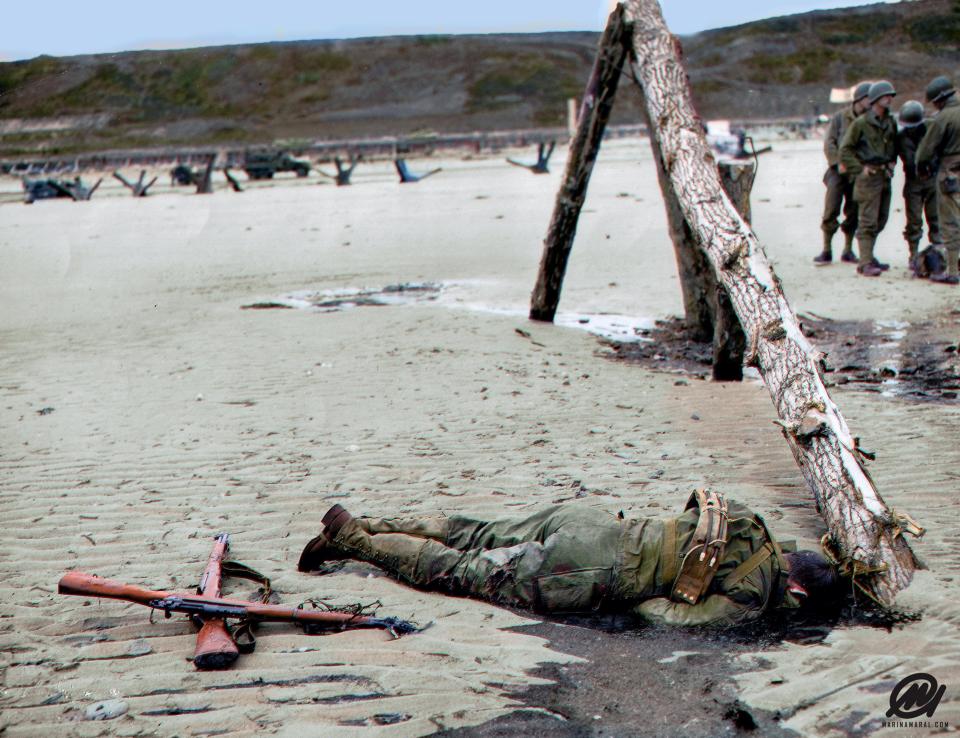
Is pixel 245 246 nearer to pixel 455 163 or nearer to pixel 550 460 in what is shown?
pixel 550 460

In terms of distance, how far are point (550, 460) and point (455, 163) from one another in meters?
34.7

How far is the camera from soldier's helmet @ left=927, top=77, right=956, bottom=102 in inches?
429

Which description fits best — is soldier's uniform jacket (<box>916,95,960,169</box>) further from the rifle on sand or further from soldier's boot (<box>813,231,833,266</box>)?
the rifle on sand

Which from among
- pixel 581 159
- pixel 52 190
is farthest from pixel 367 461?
pixel 52 190

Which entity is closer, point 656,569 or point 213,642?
point 213,642

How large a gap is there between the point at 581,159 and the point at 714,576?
5.97 metres

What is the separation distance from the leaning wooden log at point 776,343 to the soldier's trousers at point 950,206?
3960mm

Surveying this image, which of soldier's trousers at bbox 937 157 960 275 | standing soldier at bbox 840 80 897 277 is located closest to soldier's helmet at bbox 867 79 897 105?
standing soldier at bbox 840 80 897 277

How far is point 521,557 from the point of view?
4.11 meters

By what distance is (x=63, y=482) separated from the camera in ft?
19.0

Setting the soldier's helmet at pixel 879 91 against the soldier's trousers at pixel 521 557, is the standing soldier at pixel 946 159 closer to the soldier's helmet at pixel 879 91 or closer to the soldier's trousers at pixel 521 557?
the soldier's helmet at pixel 879 91

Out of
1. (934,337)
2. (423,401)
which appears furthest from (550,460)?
(934,337)

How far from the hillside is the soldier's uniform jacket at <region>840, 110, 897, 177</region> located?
15.0 metres

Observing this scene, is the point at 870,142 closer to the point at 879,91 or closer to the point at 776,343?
the point at 879,91
